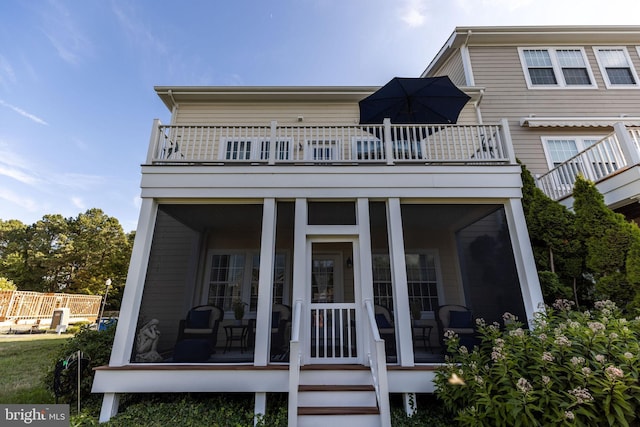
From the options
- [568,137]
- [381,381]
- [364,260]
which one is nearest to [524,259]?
[364,260]

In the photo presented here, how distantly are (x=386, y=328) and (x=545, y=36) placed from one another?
10.1 meters

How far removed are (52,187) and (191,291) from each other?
37621 millimetres

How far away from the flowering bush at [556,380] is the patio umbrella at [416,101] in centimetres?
460

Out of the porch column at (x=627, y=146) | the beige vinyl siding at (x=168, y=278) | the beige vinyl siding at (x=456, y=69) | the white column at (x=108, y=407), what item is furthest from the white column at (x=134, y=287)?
the beige vinyl siding at (x=456, y=69)

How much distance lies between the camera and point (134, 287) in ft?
14.2

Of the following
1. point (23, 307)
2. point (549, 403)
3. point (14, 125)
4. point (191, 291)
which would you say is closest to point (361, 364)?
point (549, 403)

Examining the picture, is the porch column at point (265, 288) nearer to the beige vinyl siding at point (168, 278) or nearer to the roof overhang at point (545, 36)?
the beige vinyl siding at point (168, 278)

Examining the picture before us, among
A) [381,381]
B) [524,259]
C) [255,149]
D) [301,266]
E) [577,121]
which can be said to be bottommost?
[381,381]

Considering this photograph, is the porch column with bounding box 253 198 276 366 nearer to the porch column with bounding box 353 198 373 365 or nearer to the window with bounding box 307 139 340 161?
the window with bounding box 307 139 340 161

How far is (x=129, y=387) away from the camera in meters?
3.93

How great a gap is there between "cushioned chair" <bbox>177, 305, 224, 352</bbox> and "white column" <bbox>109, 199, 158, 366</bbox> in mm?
1196

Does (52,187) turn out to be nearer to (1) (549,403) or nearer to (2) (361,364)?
(2) (361,364)

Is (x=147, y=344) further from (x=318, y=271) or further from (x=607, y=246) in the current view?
(x=607, y=246)

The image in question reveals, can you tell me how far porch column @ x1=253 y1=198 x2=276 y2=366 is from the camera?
4098 mm
